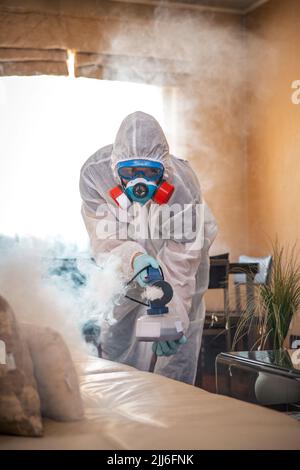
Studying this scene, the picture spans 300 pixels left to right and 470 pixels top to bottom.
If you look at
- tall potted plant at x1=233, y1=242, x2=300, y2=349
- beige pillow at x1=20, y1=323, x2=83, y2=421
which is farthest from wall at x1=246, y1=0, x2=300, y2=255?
beige pillow at x1=20, y1=323, x2=83, y2=421

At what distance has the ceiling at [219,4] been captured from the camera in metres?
2.49

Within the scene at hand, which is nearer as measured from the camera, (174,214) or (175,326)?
(175,326)

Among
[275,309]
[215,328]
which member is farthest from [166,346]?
[215,328]

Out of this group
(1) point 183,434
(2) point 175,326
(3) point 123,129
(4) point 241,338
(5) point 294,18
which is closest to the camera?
(1) point 183,434

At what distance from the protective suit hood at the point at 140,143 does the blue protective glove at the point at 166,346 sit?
1.62 feet

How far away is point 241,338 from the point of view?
2.40m

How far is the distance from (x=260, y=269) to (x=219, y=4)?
1.08m

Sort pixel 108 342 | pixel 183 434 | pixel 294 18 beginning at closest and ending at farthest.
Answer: pixel 183 434 → pixel 108 342 → pixel 294 18

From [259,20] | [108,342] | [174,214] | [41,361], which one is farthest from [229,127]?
[41,361]

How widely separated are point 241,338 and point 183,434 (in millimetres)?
1402

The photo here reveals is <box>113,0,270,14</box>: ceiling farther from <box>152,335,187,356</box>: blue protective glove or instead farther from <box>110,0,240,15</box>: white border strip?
<box>152,335,187,356</box>: blue protective glove

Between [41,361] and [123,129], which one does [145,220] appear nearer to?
[123,129]

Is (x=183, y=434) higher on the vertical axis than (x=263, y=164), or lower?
lower

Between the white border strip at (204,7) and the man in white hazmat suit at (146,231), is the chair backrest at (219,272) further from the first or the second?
the white border strip at (204,7)
